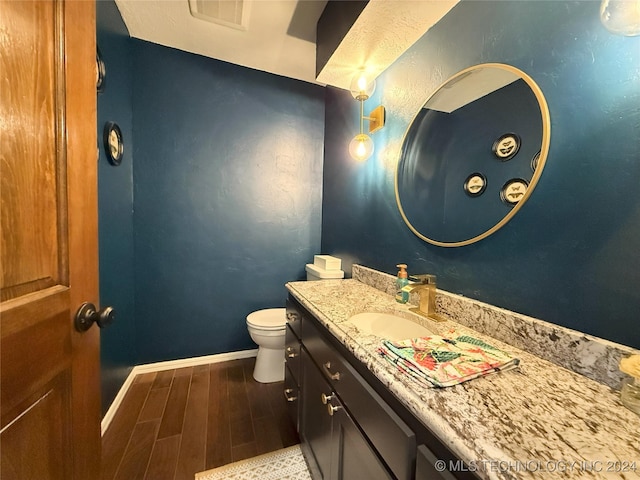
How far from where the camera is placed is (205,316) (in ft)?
6.78

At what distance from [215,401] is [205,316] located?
67cm

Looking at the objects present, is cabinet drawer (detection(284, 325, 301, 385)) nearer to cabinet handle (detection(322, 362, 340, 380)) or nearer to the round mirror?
cabinet handle (detection(322, 362, 340, 380))

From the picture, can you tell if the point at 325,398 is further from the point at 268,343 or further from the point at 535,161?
the point at 535,161

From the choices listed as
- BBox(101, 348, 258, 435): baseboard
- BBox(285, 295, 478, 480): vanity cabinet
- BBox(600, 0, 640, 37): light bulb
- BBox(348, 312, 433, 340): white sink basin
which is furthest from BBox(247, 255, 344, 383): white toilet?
BBox(600, 0, 640, 37): light bulb

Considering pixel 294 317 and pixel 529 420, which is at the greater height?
pixel 529 420

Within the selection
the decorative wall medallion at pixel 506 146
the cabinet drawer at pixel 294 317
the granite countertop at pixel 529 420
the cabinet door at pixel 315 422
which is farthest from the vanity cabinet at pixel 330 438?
the decorative wall medallion at pixel 506 146

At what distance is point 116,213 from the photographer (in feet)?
4.98

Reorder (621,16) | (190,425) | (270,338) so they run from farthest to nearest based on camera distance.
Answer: (270,338), (190,425), (621,16)

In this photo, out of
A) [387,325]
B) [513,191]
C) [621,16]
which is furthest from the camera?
[387,325]

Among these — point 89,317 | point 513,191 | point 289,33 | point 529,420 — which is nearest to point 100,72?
point 289,33

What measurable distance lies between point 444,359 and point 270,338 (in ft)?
4.50

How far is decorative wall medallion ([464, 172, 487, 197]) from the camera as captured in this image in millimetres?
929

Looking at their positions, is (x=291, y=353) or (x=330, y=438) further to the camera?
(x=291, y=353)

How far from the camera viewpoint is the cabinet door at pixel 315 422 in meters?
0.92
